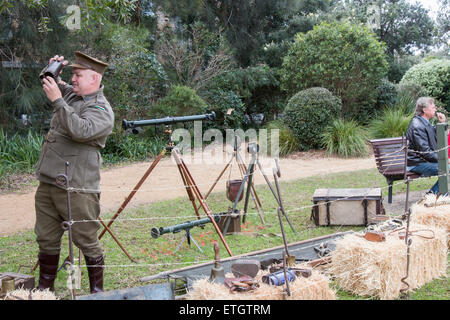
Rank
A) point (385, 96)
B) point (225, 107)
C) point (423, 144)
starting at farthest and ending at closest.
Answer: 1. point (225, 107)
2. point (385, 96)
3. point (423, 144)

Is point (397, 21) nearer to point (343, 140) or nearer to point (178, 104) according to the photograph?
point (343, 140)

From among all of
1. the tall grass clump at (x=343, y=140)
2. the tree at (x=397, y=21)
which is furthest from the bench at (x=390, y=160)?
the tree at (x=397, y=21)

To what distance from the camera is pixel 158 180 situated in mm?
9781

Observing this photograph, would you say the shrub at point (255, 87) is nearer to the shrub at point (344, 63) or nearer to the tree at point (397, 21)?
the shrub at point (344, 63)

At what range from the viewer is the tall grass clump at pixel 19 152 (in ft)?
34.5

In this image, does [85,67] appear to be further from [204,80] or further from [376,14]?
[376,14]

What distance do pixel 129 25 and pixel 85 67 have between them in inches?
419

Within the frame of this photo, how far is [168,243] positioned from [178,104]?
305 inches

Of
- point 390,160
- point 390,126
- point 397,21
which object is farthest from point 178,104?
point 397,21

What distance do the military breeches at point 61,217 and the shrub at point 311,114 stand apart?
8.83 meters

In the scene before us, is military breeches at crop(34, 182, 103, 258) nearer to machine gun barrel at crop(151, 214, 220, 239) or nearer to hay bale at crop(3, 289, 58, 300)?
hay bale at crop(3, 289, 58, 300)

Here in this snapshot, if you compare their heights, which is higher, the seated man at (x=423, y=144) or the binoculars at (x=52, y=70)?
the binoculars at (x=52, y=70)

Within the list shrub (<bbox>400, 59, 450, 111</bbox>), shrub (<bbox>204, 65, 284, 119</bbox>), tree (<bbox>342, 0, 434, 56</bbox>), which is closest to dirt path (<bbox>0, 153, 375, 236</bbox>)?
shrub (<bbox>204, 65, 284, 119</bbox>)
